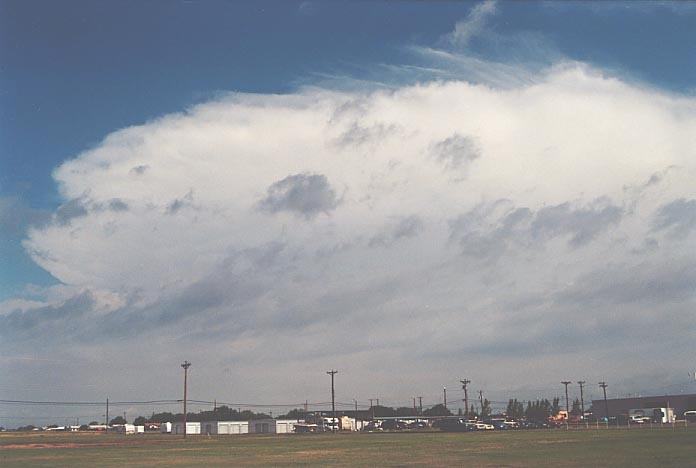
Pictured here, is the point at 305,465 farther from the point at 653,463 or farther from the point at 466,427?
the point at 466,427

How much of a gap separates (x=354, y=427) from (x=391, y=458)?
149 meters

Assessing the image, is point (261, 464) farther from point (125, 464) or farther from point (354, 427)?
point (354, 427)

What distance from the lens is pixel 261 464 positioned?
4931 centimetres

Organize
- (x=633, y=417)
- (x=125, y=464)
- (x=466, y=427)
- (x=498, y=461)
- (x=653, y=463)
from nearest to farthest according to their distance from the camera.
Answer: (x=653, y=463), (x=498, y=461), (x=125, y=464), (x=466, y=427), (x=633, y=417)

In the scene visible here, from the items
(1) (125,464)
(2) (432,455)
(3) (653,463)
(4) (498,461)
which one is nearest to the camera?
(3) (653,463)

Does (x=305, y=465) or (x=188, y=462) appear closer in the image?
(x=305, y=465)

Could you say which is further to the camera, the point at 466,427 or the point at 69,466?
the point at 466,427

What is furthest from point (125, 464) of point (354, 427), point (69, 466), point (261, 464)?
point (354, 427)

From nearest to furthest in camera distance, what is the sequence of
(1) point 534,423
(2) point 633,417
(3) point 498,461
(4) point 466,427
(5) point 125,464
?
(3) point 498,461 → (5) point 125,464 → (4) point 466,427 → (1) point 534,423 → (2) point 633,417

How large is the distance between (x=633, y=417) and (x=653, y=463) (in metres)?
162

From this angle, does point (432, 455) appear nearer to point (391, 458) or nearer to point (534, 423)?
point (391, 458)

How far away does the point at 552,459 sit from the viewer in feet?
158

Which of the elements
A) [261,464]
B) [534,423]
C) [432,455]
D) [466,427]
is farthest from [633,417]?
[261,464]

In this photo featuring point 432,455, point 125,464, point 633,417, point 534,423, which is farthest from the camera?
point 633,417
